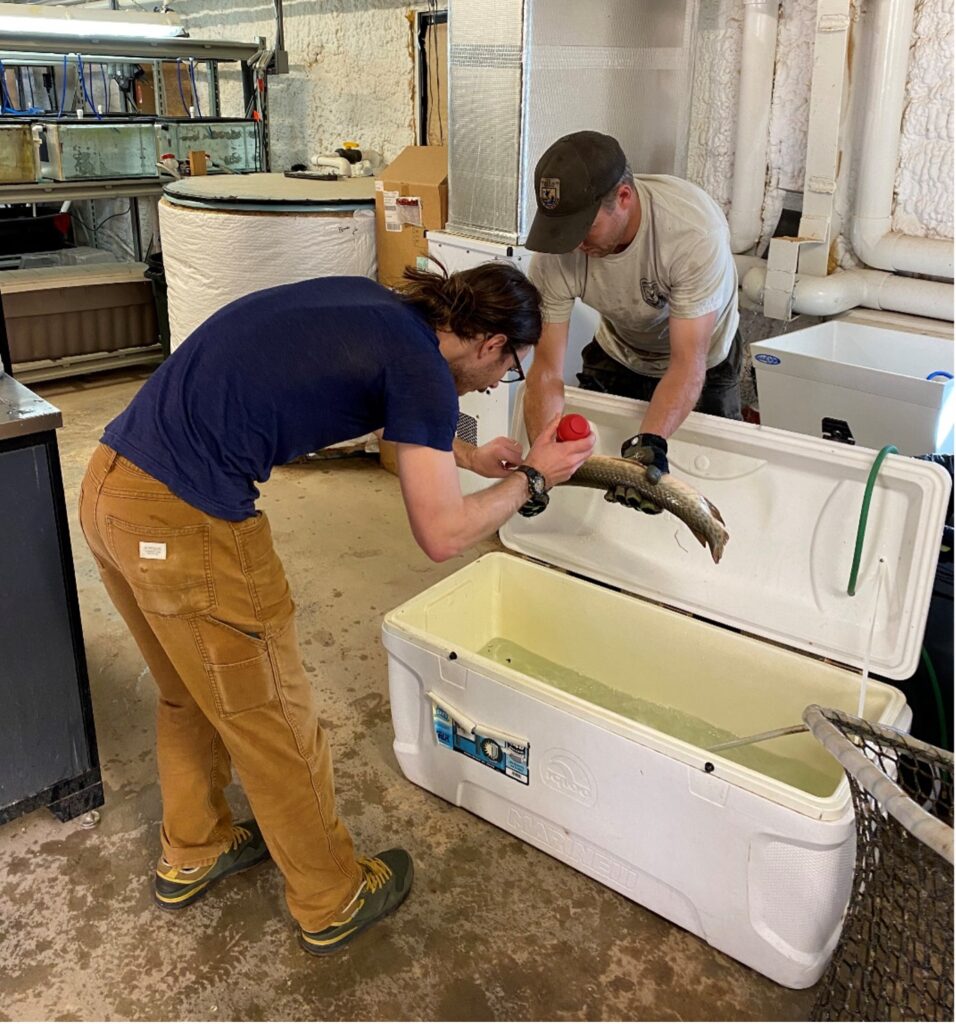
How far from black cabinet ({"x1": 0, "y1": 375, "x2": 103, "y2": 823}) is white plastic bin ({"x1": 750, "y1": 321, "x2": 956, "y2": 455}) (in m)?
1.68

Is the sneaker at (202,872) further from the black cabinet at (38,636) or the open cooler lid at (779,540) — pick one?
the open cooler lid at (779,540)

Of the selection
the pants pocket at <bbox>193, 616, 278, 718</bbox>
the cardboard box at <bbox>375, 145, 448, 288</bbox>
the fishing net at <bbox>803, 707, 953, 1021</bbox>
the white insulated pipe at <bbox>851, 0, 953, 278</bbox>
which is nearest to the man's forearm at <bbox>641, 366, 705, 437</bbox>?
the fishing net at <bbox>803, 707, 953, 1021</bbox>

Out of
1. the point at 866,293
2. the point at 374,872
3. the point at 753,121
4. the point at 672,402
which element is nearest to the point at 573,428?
the point at 672,402

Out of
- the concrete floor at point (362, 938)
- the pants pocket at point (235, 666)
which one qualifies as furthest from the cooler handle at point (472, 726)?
the pants pocket at point (235, 666)

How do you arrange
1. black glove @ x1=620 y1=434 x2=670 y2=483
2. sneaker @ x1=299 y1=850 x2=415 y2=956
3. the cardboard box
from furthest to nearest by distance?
the cardboard box < black glove @ x1=620 y1=434 x2=670 y2=483 < sneaker @ x1=299 y1=850 x2=415 y2=956

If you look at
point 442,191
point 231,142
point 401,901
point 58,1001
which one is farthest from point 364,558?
point 231,142

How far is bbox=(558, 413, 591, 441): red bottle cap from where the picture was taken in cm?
150

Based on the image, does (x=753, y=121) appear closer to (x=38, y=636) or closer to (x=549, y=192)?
(x=549, y=192)

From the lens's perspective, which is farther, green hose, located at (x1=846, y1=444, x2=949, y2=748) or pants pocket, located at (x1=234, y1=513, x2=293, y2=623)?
green hose, located at (x1=846, y1=444, x2=949, y2=748)

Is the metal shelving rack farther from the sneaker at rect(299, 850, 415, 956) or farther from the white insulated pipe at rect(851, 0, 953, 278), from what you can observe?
the sneaker at rect(299, 850, 415, 956)

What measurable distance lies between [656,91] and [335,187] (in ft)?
4.39

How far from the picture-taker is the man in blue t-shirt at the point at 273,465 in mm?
1326

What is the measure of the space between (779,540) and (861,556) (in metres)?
0.18

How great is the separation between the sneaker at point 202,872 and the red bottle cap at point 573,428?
100 cm
